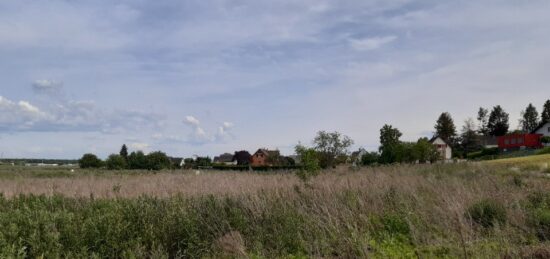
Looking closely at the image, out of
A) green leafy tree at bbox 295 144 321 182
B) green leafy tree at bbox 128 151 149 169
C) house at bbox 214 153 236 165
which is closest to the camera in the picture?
green leafy tree at bbox 295 144 321 182

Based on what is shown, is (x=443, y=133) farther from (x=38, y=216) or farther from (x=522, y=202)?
(x=38, y=216)

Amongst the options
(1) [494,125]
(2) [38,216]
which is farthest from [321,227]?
(1) [494,125]

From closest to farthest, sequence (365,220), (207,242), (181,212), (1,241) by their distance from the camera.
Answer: (1,241)
(207,242)
(181,212)
(365,220)

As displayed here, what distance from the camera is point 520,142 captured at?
7900 centimetres

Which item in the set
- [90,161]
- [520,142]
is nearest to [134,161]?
[90,161]

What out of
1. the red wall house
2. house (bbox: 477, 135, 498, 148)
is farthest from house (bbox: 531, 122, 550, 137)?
house (bbox: 477, 135, 498, 148)

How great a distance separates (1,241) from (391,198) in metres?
7.52

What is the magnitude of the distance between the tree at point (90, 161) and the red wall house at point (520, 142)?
65.6 meters

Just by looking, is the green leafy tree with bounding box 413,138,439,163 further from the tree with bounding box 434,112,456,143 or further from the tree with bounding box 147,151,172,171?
the tree with bounding box 434,112,456,143

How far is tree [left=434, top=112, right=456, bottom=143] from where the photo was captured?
9525cm

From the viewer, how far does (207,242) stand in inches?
290

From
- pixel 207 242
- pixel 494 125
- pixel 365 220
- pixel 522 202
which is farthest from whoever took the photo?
pixel 494 125

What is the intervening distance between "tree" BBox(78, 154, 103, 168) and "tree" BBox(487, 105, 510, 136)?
82.9 metres

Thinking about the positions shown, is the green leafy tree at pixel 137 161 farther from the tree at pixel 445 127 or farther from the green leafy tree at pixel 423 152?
the tree at pixel 445 127
